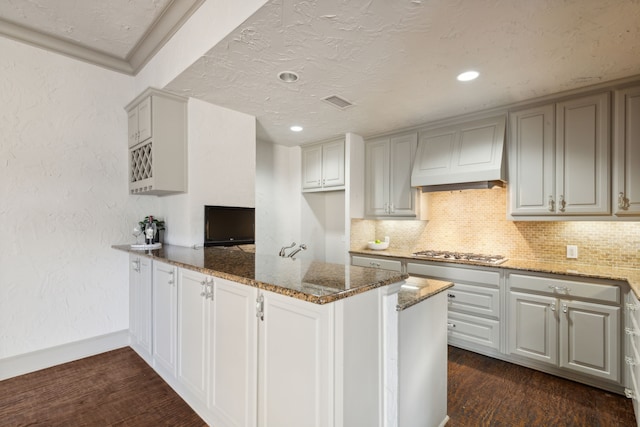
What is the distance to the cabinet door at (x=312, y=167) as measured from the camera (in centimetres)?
427

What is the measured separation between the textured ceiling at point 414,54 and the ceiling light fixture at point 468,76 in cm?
6

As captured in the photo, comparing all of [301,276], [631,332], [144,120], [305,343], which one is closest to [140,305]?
[144,120]

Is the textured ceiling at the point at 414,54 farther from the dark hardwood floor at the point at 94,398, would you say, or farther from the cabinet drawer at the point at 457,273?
the dark hardwood floor at the point at 94,398

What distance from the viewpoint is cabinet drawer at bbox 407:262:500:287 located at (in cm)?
276

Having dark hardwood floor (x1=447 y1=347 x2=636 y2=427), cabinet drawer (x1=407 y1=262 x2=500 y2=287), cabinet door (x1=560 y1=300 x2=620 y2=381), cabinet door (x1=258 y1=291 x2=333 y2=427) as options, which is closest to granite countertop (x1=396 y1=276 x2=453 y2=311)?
cabinet door (x1=258 y1=291 x2=333 y2=427)

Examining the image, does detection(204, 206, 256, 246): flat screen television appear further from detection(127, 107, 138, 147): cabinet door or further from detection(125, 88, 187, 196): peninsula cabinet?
detection(127, 107, 138, 147): cabinet door

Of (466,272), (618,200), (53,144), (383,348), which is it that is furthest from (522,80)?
(53,144)

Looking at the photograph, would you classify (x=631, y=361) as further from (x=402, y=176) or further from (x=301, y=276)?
(x=402, y=176)

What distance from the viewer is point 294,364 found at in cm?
129

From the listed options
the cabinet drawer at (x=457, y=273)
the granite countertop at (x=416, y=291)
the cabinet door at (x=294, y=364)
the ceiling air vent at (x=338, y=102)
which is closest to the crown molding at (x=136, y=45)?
the ceiling air vent at (x=338, y=102)

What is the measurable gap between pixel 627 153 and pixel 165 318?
3.71 meters

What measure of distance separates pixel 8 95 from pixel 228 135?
1732 mm

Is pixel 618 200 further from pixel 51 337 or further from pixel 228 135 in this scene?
pixel 51 337

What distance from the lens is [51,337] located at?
267 centimetres
